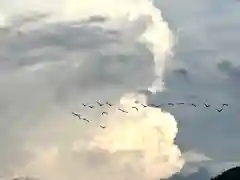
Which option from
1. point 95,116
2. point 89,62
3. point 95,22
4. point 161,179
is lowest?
point 161,179

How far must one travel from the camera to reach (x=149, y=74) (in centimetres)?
501

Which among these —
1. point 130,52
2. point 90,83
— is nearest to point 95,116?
point 90,83

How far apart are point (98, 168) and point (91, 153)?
0.14 metres

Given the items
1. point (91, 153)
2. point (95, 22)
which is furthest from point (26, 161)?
point (95, 22)

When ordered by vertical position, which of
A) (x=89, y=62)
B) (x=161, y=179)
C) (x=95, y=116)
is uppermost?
(x=89, y=62)

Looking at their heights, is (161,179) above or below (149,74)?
below

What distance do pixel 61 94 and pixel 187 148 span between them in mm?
1124

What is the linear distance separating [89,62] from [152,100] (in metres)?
0.60

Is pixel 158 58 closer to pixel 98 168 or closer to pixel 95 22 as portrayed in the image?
pixel 95 22

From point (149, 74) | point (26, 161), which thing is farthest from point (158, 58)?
point (26, 161)

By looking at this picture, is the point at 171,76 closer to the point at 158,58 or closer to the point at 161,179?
the point at 158,58

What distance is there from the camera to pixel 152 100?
4988 millimetres

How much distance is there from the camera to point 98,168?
4.96 metres

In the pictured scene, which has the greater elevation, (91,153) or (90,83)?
(90,83)
